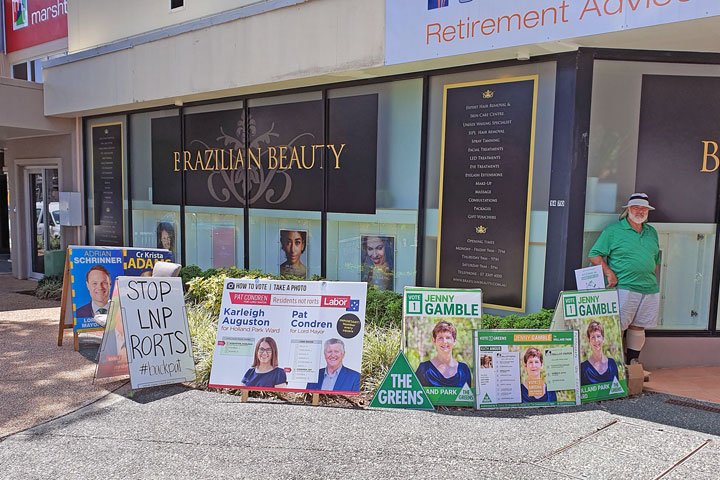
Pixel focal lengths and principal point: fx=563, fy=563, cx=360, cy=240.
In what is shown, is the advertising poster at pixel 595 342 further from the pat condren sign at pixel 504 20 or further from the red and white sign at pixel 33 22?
the red and white sign at pixel 33 22

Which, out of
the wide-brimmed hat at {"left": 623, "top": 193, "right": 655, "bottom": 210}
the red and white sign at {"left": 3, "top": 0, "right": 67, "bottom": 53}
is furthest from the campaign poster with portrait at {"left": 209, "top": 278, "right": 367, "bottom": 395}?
the red and white sign at {"left": 3, "top": 0, "right": 67, "bottom": 53}

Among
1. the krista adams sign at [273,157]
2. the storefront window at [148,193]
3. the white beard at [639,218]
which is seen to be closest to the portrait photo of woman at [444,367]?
the white beard at [639,218]

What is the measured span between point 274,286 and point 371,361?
1282mm

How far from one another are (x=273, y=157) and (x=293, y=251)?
57.8 inches

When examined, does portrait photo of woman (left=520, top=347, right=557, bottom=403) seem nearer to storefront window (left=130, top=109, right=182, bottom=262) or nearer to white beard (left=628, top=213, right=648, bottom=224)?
white beard (left=628, top=213, right=648, bottom=224)

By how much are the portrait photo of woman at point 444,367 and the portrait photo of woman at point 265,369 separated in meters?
1.27

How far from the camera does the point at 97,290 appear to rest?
7.13 meters

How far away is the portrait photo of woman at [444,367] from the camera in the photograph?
508 cm

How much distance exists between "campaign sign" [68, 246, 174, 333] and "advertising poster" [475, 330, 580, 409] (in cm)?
475

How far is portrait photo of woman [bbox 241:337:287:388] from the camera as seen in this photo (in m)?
5.11

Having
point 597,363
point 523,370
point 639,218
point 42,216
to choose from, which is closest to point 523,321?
point 597,363

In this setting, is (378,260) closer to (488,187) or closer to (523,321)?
(488,187)

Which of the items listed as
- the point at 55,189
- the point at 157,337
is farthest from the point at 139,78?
the point at 157,337

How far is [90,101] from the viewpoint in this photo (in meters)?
10.4
